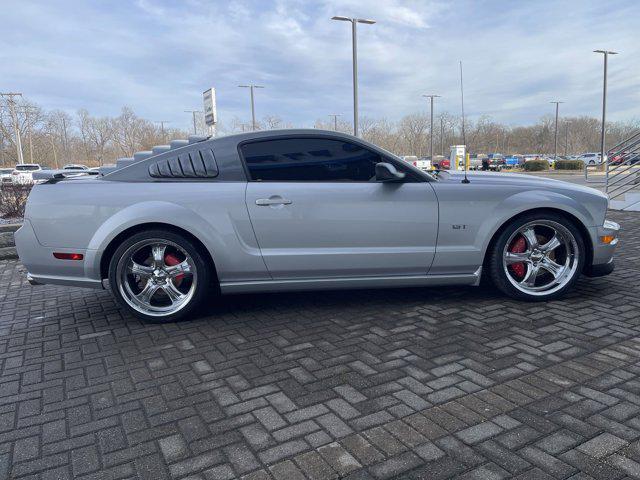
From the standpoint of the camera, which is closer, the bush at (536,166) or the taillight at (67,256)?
the taillight at (67,256)

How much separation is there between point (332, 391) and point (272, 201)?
171cm

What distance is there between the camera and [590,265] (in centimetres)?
425

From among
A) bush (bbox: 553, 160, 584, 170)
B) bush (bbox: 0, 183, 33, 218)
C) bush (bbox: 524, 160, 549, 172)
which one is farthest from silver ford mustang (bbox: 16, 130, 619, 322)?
bush (bbox: 553, 160, 584, 170)

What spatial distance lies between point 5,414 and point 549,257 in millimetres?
4198

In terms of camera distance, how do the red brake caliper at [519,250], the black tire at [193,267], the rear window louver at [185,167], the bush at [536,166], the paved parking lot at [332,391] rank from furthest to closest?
the bush at [536,166], the red brake caliper at [519,250], the rear window louver at [185,167], the black tire at [193,267], the paved parking lot at [332,391]

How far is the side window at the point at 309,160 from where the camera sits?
400 cm

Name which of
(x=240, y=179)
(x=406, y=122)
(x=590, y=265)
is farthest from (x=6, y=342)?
(x=406, y=122)

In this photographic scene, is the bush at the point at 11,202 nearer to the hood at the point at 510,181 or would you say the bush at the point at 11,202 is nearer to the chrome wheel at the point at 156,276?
the chrome wheel at the point at 156,276

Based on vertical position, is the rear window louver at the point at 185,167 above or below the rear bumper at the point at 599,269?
above

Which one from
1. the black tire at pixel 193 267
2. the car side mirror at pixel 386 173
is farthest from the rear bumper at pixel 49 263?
the car side mirror at pixel 386 173

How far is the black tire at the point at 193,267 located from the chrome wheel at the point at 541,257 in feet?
8.56

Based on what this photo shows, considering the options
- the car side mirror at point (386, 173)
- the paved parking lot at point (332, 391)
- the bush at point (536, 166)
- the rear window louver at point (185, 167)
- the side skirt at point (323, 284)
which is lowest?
the paved parking lot at point (332, 391)

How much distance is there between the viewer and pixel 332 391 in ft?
9.02

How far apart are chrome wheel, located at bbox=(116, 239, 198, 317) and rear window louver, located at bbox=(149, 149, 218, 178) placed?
57 cm
